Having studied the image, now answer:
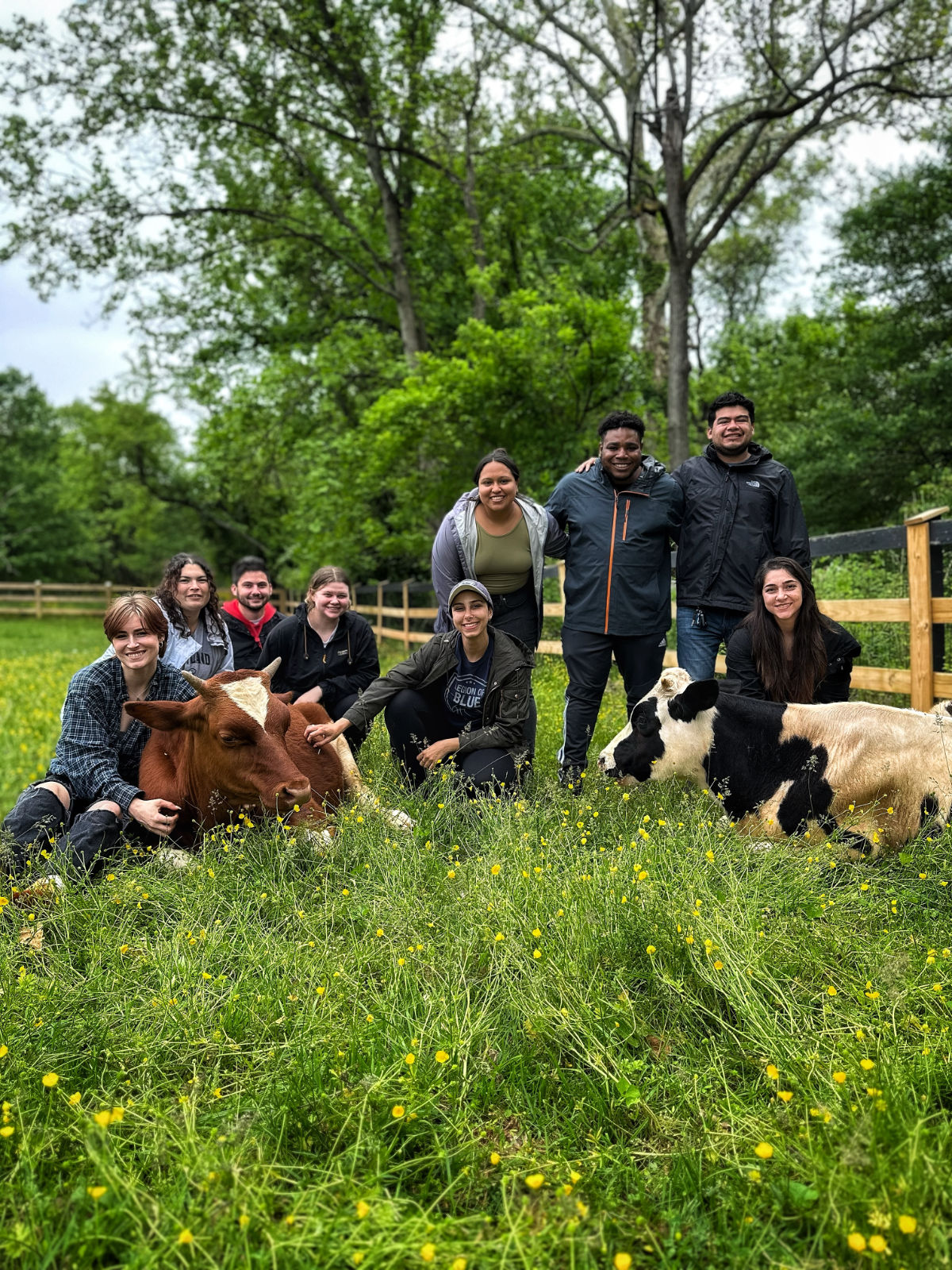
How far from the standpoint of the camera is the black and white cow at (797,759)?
4121 millimetres

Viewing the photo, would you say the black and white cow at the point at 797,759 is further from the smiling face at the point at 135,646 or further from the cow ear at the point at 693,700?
the smiling face at the point at 135,646

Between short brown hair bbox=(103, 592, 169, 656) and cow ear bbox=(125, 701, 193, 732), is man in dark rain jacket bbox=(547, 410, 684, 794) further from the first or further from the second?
short brown hair bbox=(103, 592, 169, 656)

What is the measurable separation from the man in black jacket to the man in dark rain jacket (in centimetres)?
17

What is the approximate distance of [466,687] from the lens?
5.21m

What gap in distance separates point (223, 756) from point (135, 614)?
823 millimetres

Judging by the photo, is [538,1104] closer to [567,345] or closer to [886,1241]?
[886,1241]

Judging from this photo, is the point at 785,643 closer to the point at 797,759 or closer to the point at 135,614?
the point at 797,759

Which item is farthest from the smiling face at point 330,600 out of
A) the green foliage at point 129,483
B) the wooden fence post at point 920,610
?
the green foliage at point 129,483

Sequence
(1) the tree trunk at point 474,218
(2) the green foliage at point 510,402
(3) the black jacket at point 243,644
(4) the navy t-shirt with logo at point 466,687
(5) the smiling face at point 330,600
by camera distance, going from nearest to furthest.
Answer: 1. (4) the navy t-shirt with logo at point 466,687
2. (5) the smiling face at point 330,600
3. (3) the black jacket at point 243,644
4. (2) the green foliage at point 510,402
5. (1) the tree trunk at point 474,218

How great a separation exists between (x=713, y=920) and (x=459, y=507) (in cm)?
298

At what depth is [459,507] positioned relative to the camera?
5.35 m

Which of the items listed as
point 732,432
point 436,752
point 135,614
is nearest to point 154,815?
point 135,614

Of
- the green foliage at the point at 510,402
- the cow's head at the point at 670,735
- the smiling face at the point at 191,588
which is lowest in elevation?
the cow's head at the point at 670,735

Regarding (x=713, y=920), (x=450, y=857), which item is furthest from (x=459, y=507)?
(x=713, y=920)
